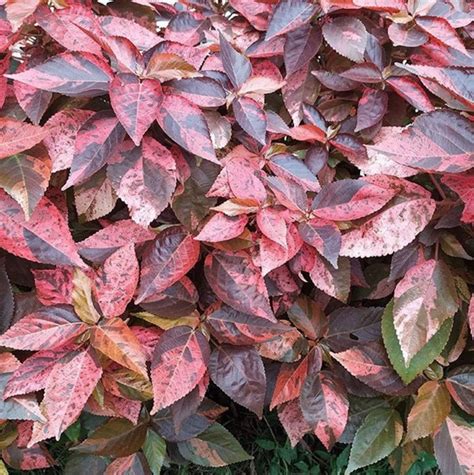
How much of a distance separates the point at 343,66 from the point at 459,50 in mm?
228

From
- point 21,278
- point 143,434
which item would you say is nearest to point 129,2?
point 21,278

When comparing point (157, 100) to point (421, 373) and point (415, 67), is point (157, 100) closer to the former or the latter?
point (415, 67)

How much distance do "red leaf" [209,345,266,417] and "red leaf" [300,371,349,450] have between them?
109mm

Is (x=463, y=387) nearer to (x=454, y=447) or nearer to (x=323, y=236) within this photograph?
(x=454, y=447)

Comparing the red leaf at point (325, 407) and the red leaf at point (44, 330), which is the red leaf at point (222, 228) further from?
the red leaf at point (325, 407)

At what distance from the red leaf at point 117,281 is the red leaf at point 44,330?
0.17 feet

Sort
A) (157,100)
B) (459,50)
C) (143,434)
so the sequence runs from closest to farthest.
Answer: (157,100) → (459,50) → (143,434)

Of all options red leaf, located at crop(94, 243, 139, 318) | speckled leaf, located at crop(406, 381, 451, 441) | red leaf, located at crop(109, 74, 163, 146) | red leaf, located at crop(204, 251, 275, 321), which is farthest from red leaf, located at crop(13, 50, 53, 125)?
speckled leaf, located at crop(406, 381, 451, 441)

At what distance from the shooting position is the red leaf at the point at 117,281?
3.33 ft

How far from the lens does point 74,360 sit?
1.01m

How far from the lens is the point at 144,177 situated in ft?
3.25

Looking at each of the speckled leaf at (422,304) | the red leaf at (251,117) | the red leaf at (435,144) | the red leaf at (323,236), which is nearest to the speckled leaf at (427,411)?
the speckled leaf at (422,304)

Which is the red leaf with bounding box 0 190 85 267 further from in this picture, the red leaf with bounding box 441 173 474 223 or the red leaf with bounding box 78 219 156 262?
the red leaf with bounding box 441 173 474 223

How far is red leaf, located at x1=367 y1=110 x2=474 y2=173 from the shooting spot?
3.13 feet
